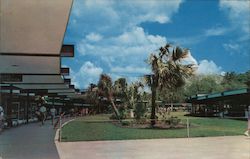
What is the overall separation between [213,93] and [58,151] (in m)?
4.01

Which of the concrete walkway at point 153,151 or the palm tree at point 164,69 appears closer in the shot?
the concrete walkway at point 153,151

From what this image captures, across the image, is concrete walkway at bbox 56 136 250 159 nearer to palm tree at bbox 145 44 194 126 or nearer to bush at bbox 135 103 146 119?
palm tree at bbox 145 44 194 126

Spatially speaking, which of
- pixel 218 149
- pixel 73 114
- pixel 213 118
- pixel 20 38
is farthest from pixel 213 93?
pixel 73 114

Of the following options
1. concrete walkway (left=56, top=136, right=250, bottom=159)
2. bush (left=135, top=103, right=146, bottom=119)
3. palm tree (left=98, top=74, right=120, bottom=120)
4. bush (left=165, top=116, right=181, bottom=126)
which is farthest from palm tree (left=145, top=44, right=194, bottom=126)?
palm tree (left=98, top=74, right=120, bottom=120)

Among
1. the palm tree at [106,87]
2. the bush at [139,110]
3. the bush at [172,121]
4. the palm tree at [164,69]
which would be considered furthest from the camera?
the palm tree at [106,87]

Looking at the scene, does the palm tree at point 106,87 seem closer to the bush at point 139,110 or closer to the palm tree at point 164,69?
the bush at point 139,110

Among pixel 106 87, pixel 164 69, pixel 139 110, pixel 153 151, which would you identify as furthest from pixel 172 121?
pixel 106 87

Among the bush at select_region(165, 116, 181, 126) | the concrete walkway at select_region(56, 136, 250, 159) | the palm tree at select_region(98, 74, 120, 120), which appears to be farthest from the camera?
the palm tree at select_region(98, 74, 120, 120)

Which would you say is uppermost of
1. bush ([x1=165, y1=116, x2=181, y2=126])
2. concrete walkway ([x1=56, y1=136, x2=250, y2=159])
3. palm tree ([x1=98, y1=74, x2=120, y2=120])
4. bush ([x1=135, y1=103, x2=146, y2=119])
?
palm tree ([x1=98, y1=74, x2=120, y2=120])

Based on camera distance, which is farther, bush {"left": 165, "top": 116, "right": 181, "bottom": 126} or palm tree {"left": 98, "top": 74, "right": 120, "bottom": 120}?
palm tree {"left": 98, "top": 74, "right": 120, "bottom": 120}

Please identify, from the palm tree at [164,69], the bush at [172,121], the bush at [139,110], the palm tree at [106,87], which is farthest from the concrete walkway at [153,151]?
the palm tree at [106,87]

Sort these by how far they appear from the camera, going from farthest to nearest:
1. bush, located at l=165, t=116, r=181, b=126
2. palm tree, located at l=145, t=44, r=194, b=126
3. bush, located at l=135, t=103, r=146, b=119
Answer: bush, located at l=135, t=103, r=146, b=119 → palm tree, located at l=145, t=44, r=194, b=126 → bush, located at l=165, t=116, r=181, b=126

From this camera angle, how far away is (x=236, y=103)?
38.2ft

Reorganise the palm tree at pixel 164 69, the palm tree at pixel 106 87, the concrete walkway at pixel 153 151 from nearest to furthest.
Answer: the concrete walkway at pixel 153 151 → the palm tree at pixel 164 69 → the palm tree at pixel 106 87
